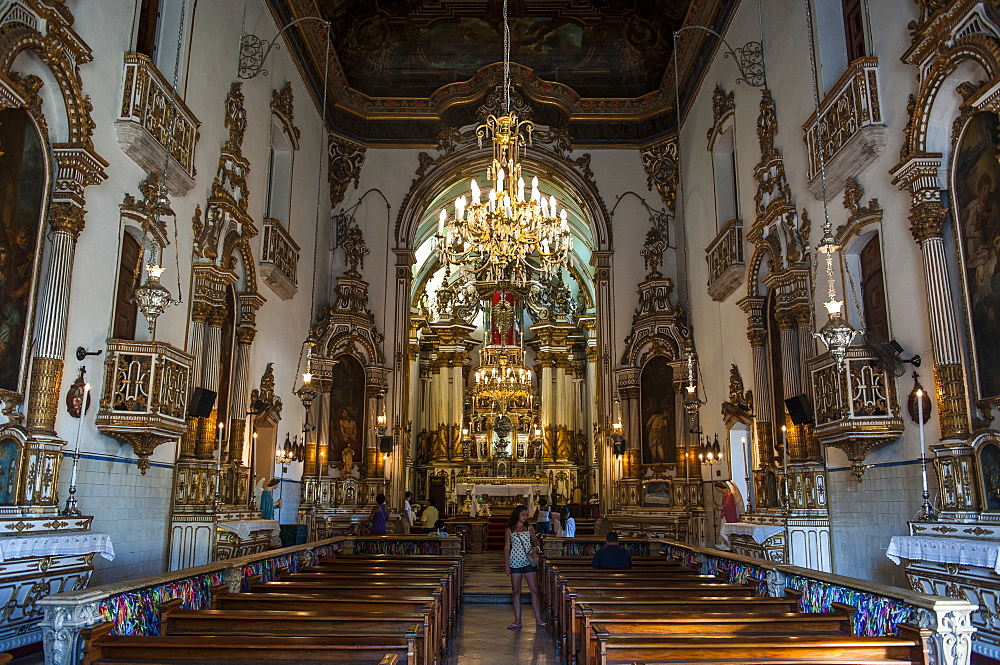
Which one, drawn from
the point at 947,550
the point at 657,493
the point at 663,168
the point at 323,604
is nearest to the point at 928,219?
the point at 947,550

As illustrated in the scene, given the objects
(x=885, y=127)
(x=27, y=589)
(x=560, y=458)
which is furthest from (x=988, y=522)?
(x=560, y=458)

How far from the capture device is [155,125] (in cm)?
916

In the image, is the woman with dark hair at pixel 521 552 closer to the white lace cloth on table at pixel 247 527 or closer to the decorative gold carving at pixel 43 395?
the white lace cloth on table at pixel 247 527

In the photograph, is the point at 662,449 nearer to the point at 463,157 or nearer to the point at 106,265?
the point at 463,157

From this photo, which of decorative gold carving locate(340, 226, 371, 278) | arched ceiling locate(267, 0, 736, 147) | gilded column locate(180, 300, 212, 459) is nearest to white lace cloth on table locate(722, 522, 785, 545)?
gilded column locate(180, 300, 212, 459)

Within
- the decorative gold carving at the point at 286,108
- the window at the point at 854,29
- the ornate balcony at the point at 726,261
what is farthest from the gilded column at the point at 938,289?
the decorative gold carving at the point at 286,108

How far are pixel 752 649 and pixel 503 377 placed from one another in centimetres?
2072

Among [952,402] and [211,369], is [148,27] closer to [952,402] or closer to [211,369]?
[211,369]

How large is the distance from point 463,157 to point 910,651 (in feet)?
54.0

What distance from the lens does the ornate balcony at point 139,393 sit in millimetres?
8242

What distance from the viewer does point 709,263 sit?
15.3 meters

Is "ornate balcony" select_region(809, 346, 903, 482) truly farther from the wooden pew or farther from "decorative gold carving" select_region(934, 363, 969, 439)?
the wooden pew

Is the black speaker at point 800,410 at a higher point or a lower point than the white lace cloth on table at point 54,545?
higher

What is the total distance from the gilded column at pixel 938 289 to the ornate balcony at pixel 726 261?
5.33m
